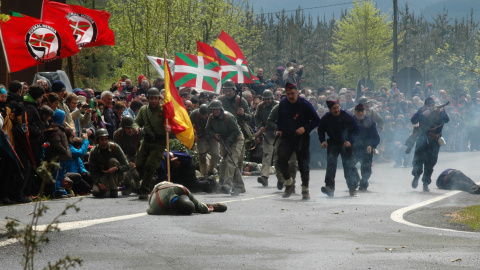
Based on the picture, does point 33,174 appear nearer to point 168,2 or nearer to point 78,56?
point 168,2

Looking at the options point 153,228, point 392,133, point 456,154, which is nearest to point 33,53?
point 153,228

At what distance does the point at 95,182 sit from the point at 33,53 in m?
3.61

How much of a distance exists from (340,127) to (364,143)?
58.8 inches

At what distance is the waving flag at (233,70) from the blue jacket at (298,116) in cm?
769

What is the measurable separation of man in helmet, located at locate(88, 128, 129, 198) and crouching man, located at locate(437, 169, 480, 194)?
656cm

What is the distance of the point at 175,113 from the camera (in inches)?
583

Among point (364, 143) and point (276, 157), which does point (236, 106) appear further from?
point (364, 143)

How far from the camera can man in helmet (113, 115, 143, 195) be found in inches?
639

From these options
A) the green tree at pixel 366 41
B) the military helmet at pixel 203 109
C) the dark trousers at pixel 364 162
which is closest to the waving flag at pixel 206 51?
the military helmet at pixel 203 109

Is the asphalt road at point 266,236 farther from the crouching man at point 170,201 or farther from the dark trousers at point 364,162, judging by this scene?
the dark trousers at point 364,162

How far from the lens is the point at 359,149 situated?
58.7ft

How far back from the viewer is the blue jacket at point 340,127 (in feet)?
54.4

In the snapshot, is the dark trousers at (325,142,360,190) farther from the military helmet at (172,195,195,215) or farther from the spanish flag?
the military helmet at (172,195,195,215)

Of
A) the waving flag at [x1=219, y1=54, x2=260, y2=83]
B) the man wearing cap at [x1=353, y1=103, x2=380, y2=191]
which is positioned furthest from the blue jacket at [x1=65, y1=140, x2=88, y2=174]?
the waving flag at [x1=219, y1=54, x2=260, y2=83]
